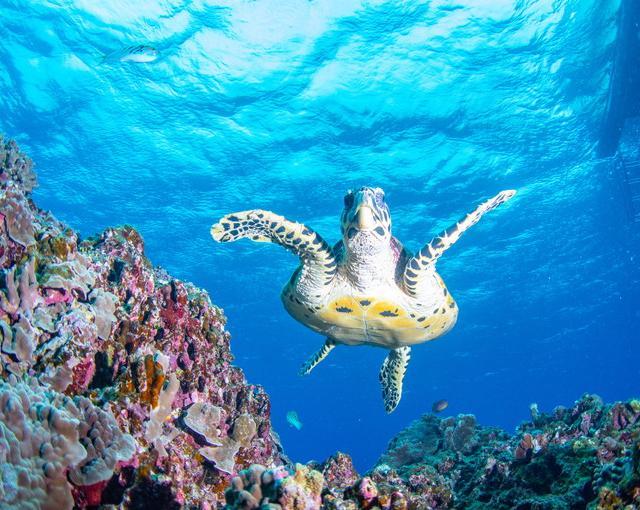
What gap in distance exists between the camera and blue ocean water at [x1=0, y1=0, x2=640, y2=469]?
12.0 m

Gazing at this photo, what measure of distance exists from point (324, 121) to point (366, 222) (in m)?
11.9

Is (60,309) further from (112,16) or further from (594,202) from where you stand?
(594,202)

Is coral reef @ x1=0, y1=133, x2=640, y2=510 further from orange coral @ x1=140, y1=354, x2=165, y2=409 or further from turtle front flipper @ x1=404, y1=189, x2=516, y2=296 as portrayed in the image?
turtle front flipper @ x1=404, y1=189, x2=516, y2=296

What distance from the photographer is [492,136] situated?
16641mm

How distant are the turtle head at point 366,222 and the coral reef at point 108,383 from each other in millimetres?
1892

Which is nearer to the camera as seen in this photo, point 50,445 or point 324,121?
point 50,445

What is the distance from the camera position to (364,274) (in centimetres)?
575

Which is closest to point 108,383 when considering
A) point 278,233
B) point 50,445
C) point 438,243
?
point 50,445

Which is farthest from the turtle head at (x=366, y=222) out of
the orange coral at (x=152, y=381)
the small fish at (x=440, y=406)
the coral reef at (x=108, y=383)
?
the small fish at (x=440, y=406)

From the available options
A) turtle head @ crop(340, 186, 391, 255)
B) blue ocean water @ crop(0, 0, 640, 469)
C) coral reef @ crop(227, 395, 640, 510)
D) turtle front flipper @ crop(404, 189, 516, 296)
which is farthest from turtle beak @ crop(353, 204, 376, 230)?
blue ocean water @ crop(0, 0, 640, 469)

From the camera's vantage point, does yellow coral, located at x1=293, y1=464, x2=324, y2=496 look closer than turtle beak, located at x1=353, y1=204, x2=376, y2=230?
Yes

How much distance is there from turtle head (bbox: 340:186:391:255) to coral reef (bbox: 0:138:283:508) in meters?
1.89

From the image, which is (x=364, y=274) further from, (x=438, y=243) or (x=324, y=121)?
(x=324, y=121)

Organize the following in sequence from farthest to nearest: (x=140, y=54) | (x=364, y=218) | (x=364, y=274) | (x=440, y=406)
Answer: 1. (x=440, y=406)
2. (x=140, y=54)
3. (x=364, y=274)
4. (x=364, y=218)
